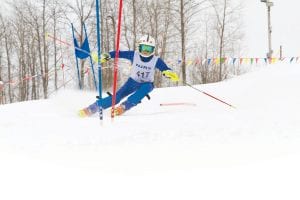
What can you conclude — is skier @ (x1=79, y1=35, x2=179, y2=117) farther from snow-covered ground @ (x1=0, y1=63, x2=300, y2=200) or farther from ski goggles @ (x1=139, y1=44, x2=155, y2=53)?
snow-covered ground @ (x1=0, y1=63, x2=300, y2=200)

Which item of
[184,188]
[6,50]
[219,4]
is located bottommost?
[184,188]

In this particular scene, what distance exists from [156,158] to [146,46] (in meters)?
4.28

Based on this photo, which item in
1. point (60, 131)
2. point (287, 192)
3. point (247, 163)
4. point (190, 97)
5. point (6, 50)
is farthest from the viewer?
point (6, 50)

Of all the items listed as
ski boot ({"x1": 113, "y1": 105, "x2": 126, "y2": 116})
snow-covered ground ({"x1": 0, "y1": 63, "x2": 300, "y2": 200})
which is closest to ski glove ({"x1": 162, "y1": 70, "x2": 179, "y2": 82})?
ski boot ({"x1": 113, "y1": 105, "x2": 126, "y2": 116})

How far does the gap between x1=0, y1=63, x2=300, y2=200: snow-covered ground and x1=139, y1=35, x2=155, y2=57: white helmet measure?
190cm

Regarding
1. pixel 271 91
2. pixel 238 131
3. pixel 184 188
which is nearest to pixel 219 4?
pixel 271 91

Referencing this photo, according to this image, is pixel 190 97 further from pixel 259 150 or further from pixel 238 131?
pixel 259 150

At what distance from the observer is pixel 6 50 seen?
30.1 m

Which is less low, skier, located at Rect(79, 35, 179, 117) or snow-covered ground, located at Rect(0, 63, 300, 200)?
skier, located at Rect(79, 35, 179, 117)

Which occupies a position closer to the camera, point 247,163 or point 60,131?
point 247,163

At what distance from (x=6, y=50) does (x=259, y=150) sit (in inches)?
1128

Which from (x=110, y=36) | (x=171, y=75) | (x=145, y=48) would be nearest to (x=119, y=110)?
(x=171, y=75)

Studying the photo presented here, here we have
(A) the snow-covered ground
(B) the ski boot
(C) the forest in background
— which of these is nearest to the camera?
(A) the snow-covered ground

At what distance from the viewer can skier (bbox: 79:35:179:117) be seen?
776 cm
